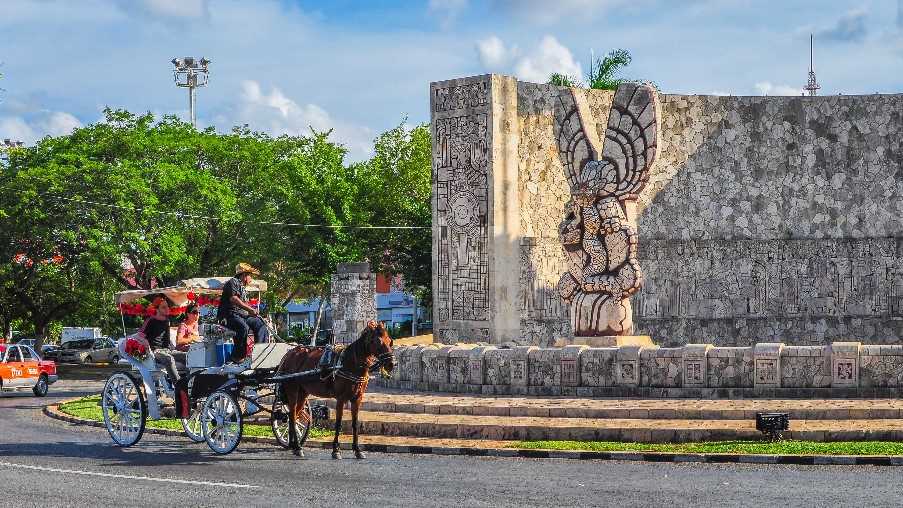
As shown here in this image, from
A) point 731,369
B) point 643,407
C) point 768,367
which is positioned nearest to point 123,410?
point 643,407

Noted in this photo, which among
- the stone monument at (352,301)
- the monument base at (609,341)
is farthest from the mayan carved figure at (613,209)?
the stone monument at (352,301)

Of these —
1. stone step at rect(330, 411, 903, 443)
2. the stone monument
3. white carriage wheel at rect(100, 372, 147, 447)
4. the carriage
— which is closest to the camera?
the carriage

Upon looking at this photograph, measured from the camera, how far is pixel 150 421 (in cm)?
2195

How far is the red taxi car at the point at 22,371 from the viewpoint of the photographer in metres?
31.8

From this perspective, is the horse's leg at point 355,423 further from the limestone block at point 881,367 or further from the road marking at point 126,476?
the limestone block at point 881,367

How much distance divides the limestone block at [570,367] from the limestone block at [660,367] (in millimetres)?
1141

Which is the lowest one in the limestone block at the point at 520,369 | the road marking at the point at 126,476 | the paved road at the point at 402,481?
the paved road at the point at 402,481

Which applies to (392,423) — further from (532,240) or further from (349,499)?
(532,240)

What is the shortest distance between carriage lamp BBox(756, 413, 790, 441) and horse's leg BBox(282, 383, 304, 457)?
20.0ft

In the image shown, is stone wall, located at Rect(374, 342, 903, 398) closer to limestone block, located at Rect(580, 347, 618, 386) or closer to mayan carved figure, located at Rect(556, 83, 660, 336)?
limestone block, located at Rect(580, 347, 618, 386)

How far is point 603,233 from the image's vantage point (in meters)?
26.0

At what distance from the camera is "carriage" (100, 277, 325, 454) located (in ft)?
56.7

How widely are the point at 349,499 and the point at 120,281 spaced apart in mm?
29915

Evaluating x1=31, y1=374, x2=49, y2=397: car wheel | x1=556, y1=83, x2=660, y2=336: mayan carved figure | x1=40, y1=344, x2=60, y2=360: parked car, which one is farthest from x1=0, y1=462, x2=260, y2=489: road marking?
x1=40, y1=344, x2=60, y2=360: parked car
